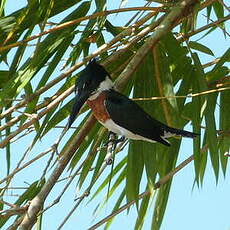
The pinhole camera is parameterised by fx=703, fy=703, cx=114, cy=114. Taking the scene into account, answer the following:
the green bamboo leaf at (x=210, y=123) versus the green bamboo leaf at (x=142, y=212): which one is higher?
the green bamboo leaf at (x=210, y=123)

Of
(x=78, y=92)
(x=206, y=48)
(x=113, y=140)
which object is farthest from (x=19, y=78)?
(x=206, y=48)

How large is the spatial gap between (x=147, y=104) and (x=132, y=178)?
0.37 metres

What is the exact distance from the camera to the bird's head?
2.83m

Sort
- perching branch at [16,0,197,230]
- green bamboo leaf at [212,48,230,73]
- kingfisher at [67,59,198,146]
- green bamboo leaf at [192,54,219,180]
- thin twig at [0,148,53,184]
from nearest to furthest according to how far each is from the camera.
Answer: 1. perching branch at [16,0,197,230]
2. thin twig at [0,148,53,184]
3. green bamboo leaf at [192,54,219,180]
4. kingfisher at [67,59,198,146]
5. green bamboo leaf at [212,48,230,73]

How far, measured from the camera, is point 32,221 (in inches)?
81.7

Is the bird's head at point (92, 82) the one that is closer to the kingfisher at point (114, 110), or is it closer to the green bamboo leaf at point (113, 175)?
the kingfisher at point (114, 110)

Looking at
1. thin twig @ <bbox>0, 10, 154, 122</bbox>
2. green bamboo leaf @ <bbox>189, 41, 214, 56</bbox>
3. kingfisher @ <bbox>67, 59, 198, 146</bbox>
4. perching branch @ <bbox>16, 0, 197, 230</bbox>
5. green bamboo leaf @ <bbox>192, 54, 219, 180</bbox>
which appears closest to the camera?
perching branch @ <bbox>16, 0, 197, 230</bbox>

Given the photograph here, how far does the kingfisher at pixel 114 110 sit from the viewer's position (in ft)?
9.12

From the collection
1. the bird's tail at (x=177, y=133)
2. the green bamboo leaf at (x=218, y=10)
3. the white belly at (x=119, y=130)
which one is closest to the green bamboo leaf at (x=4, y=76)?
the white belly at (x=119, y=130)

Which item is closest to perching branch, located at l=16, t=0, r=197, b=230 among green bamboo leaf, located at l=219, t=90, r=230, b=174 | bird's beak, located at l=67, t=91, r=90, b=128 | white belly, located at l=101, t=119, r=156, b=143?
bird's beak, located at l=67, t=91, r=90, b=128

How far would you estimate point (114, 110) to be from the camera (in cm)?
297

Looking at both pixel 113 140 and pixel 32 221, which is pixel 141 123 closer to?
pixel 113 140

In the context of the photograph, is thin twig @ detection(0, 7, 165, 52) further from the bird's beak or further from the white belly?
the white belly

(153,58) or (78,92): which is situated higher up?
(153,58)
